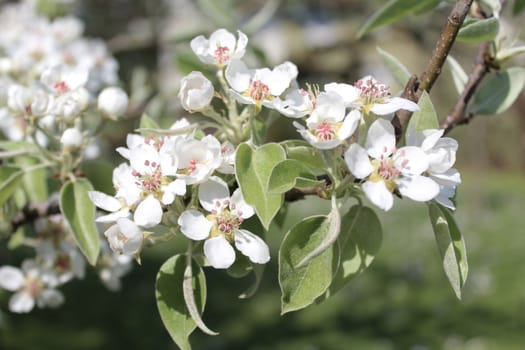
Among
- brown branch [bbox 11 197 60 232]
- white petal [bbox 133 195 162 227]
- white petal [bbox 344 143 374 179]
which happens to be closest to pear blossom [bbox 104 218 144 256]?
white petal [bbox 133 195 162 227]

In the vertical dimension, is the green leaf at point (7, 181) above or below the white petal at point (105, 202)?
below

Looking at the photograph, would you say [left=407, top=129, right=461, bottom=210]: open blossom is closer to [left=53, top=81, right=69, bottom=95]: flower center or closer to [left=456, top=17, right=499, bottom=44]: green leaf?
[left=456, top=17, right=499, bottom=44]: green leaf

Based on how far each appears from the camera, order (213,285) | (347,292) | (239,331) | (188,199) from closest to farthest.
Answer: (188,199), (239,331), (347,292), (213,285)

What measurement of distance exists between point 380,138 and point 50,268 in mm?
683

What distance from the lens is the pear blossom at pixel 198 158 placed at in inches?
26.6

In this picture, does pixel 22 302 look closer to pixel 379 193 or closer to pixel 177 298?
pixel 177 298

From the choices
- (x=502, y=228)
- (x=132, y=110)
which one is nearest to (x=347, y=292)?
(x=132, y=110)

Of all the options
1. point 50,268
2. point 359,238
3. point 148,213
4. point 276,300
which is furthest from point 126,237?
point 276,300

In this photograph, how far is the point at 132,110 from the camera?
175 cm

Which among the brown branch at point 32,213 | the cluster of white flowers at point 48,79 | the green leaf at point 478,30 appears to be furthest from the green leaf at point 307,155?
the brown branch at point 32,213

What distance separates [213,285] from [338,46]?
738cm

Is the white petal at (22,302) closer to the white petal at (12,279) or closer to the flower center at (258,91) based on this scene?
the white petal at (12,279)

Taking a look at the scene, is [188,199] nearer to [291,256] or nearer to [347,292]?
[291,256]

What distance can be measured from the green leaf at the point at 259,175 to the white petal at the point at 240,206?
0.03 meters
